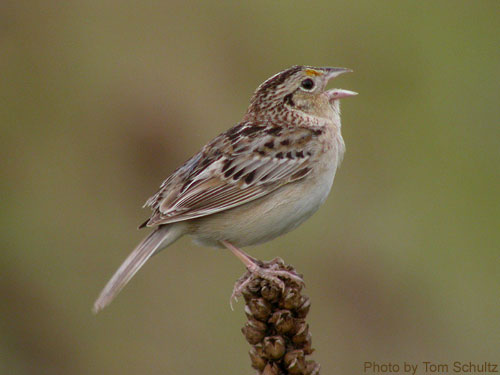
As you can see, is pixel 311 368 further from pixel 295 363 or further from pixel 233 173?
pixel 233 173

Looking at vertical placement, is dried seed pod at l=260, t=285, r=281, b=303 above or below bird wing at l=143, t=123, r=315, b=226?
below

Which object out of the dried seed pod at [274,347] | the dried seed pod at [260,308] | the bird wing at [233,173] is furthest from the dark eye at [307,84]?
the dried seed pod at [274,347]

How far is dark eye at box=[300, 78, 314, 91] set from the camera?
656 centimetres

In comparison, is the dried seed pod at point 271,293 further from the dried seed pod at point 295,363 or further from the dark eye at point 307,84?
the dark eye at point 307,84

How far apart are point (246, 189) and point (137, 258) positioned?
0.91m

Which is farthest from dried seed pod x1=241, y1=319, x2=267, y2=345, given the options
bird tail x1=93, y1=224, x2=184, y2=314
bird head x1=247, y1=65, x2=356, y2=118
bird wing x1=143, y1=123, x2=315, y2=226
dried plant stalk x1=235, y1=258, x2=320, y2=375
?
bird head x1=247, y1=65, x2=356, y2=118

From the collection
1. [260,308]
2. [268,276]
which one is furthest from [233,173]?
[260,308]

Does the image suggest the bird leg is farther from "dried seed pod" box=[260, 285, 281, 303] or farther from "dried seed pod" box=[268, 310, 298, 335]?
"dried seed pod" box=[268, 310, 298, 335]

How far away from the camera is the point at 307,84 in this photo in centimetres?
658

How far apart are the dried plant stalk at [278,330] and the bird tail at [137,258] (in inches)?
39.8

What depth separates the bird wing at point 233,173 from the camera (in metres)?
5.79

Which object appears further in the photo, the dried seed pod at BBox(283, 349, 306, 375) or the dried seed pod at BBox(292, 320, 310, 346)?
the dried seed pod at BBox(292, 320, 310, 346)

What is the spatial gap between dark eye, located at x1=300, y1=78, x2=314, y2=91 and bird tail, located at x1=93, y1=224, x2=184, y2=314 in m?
1.55

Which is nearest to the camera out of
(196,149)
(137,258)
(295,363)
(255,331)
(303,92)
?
(295,363)
